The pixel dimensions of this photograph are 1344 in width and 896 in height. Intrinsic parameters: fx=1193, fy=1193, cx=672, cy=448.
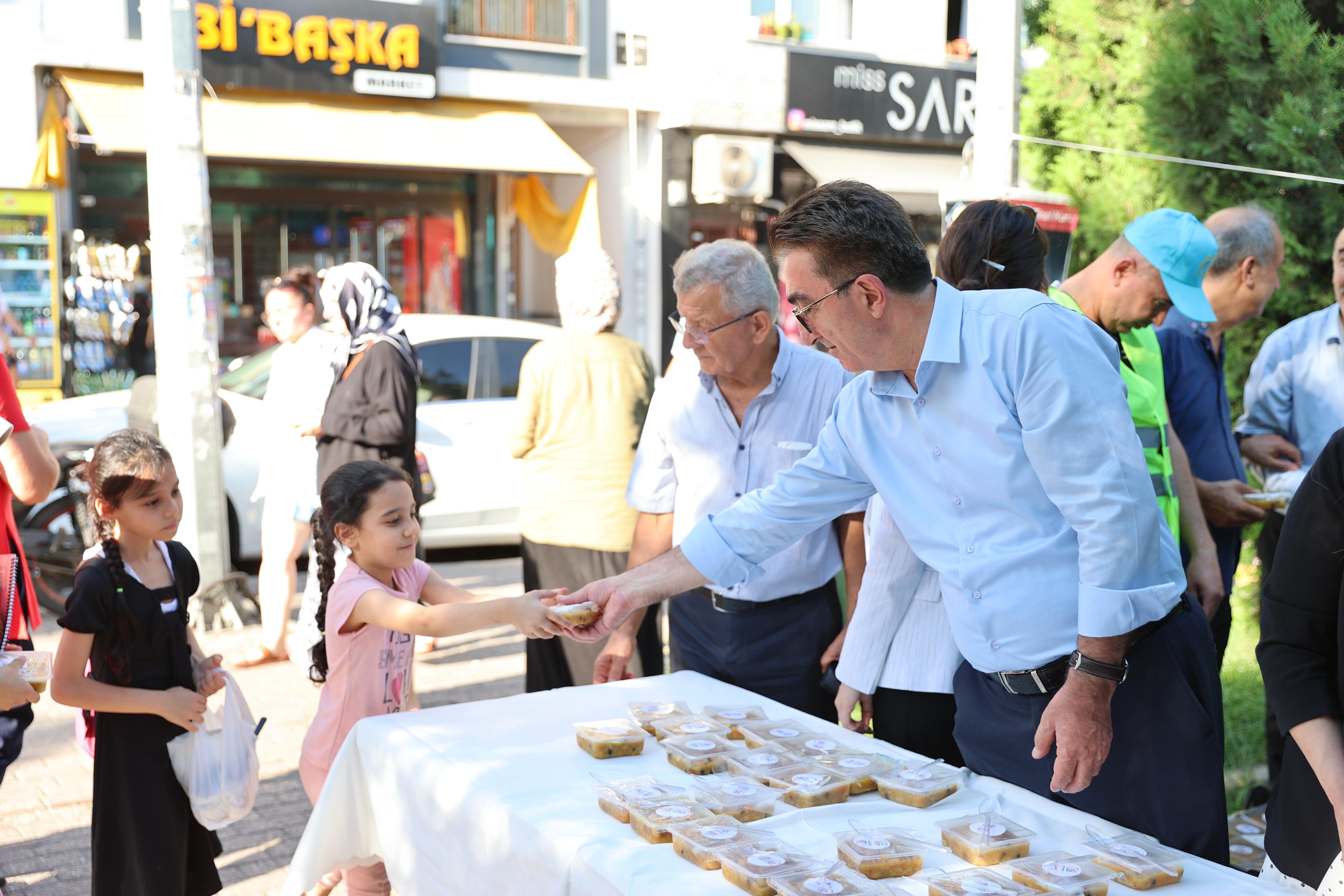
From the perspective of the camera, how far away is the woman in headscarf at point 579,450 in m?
4.91

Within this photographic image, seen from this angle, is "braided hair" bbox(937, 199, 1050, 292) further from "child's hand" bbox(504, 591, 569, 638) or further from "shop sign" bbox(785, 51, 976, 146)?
"shop sign" bbox(785, 51, 976, 146)

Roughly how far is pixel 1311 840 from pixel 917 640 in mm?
1043

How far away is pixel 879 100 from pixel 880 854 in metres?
16.0

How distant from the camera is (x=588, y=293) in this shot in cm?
494

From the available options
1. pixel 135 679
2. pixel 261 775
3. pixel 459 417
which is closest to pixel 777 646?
pixel 135 679

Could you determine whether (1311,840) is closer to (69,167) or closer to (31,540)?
(31,540)

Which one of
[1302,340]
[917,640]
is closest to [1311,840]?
A: [917,640]

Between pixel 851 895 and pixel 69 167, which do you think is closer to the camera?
pixel 851 895

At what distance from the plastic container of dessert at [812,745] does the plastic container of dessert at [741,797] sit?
0.19 metres

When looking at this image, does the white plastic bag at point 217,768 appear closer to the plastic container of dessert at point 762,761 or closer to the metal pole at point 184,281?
the plastic container of dessert at point 762,761

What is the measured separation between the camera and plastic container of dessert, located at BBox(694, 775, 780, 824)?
217 cm

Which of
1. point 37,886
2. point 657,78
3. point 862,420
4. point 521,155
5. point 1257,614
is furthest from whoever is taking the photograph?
point 657,78

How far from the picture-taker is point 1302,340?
15.2ft

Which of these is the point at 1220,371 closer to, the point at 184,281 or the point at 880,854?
the point at 880,854
